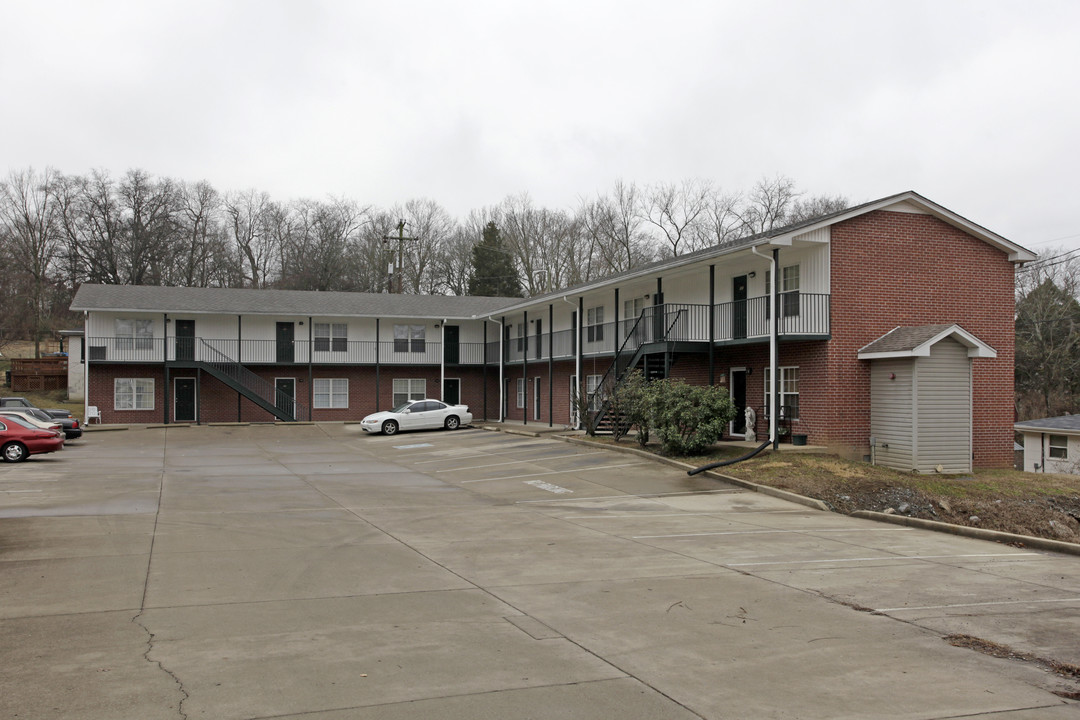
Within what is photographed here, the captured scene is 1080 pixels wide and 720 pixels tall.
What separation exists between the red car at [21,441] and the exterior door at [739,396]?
19062 millimetres

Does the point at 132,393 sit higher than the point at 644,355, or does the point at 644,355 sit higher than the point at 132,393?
the point at 644,355

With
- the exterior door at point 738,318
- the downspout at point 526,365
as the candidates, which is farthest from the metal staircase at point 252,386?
the exterior door at point 738,318

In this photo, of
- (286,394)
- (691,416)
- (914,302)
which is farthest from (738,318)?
(286,394)

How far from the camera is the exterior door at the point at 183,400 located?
38344mm

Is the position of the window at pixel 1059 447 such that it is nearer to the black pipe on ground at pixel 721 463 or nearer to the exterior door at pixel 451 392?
the black pipe on ground at pixel 721 463

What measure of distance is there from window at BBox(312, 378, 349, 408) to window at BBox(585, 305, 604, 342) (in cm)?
1314

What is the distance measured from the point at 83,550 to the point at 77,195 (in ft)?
184

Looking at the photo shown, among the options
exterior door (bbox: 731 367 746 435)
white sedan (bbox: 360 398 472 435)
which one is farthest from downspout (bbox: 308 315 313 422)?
exterior door (bbox: 731 367 746 435)

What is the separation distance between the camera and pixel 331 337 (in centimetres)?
4056

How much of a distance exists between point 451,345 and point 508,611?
34547mm

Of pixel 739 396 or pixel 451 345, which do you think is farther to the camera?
pixel 451 345

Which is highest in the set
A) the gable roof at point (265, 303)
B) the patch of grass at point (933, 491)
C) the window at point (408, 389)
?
the gable roof at point (265, 303)

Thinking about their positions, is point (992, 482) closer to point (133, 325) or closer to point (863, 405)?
point (863, 405)

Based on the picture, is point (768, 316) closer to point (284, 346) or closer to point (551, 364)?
point (551, 364)
